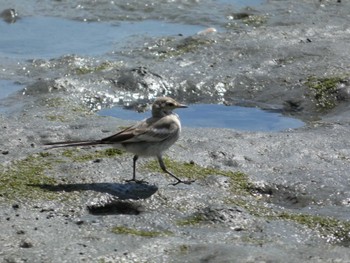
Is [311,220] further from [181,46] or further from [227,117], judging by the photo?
[181,46]

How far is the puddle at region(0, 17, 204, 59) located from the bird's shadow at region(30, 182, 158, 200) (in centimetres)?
570

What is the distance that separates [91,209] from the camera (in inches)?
332

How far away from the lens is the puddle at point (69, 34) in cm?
1461

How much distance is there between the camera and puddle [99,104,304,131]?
11.8m

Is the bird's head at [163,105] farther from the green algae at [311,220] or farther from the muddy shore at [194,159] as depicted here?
the green algae at [311,220]

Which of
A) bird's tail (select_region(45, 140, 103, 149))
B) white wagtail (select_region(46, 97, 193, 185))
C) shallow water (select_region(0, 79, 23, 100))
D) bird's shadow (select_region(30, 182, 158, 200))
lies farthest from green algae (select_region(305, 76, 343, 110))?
bird's tail (select_region(45, 140, 103, 149))

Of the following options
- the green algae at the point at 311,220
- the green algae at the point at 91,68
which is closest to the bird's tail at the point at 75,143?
the green algae at the point at 311,220

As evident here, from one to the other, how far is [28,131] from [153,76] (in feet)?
9.64

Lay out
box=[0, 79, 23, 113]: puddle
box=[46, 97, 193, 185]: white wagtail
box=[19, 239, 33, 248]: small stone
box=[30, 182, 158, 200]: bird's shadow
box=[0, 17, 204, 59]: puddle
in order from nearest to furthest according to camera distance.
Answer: box=[19, 239, 33, 248]: small stone, box=[30, 182, 158, 200]: bird's shadow, box=[46, 97, 193, 185]: white wagtail, box=[0, 79, 23, 113]: puddle, box=[0, 17, 204, 59]: puddle

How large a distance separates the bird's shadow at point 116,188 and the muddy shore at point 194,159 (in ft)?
0.06

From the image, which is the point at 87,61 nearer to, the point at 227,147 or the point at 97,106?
the point at 97,106

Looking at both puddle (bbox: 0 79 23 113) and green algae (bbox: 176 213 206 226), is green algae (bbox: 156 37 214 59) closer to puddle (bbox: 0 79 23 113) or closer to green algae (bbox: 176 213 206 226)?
puddle (bbox: 0 79 23 113)

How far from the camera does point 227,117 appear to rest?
39.9ft

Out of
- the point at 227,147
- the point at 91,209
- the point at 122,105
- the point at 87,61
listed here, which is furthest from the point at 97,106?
the point at 91,209
